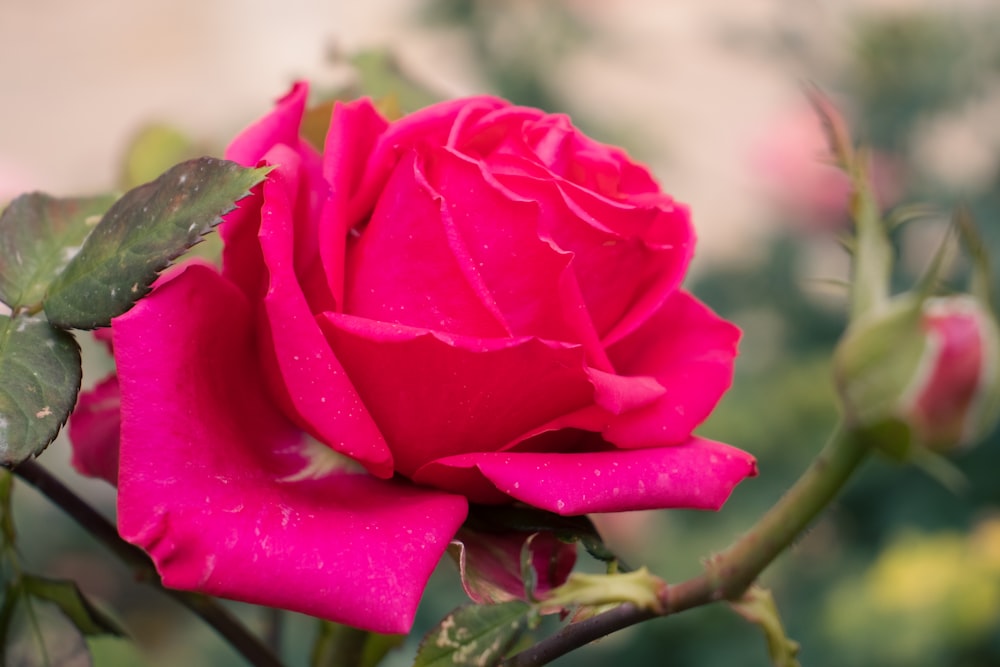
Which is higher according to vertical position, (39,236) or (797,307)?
(39,236)

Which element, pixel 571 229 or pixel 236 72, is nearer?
pixel 571 229

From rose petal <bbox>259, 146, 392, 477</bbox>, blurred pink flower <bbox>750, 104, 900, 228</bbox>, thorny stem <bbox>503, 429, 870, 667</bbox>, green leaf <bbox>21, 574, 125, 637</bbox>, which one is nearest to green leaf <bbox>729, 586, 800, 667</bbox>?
thorny stem <bbox>503, 429, 870, 667</bbox>

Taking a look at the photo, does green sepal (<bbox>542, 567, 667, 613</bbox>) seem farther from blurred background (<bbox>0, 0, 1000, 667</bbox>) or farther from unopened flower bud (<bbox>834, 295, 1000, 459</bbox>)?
blurred background (<bbox>0, 0, 1000, 667</bbox>)

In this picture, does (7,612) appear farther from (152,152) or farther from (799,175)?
(799,175)

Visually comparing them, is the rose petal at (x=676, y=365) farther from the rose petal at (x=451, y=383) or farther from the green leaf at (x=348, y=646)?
the green leaf at (x=348, y=646)

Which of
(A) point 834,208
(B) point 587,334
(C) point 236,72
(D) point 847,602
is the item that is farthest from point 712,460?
(C) point 236,72

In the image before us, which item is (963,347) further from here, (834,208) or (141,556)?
(834,208)

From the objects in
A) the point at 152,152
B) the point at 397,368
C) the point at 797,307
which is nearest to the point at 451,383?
the point at 397,368
